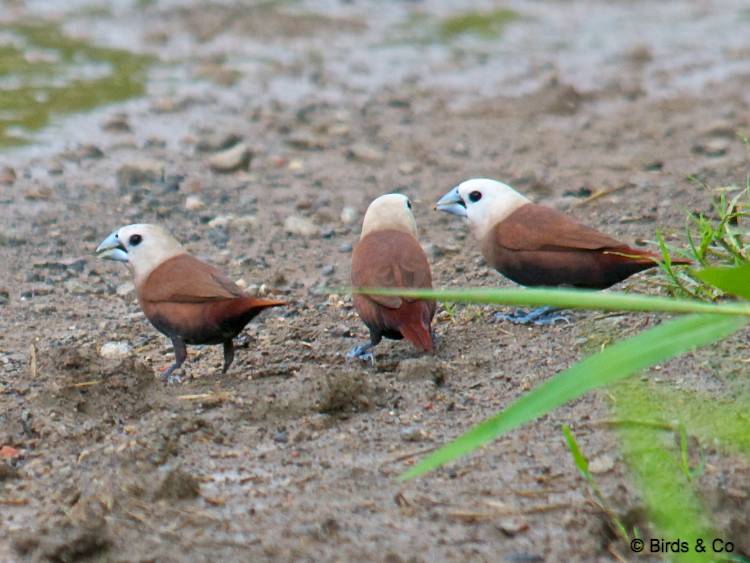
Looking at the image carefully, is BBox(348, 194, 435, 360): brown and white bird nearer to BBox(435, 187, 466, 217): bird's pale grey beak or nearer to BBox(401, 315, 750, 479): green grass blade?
BBox(435, 187, 466, 217): bird's pale grey beak

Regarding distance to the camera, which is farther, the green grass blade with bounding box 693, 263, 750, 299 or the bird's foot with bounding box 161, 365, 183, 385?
the bird's foot with bounding box 161, 365, 183, 385

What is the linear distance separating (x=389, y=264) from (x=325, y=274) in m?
1.66

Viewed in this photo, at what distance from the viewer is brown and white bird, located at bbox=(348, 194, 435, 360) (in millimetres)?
5387

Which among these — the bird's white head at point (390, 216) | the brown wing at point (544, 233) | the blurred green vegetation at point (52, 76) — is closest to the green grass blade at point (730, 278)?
the brown wing at point (544, 233)

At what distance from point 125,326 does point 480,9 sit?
8.82 meters

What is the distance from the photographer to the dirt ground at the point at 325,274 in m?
3.89

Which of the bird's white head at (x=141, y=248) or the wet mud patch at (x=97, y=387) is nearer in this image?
the wet mud patch at (x=97, y=387)

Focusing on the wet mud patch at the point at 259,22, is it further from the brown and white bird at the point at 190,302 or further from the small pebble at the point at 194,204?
the brown and white bird at the point at 190,302

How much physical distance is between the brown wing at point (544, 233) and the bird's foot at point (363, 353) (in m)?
0.88

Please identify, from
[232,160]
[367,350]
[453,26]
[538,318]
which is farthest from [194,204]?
[453,26]

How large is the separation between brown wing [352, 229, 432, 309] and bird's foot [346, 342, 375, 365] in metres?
0.26

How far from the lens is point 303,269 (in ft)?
24.3

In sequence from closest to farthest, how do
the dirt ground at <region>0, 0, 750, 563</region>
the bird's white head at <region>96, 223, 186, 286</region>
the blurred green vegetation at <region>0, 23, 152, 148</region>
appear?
1. the dirt ground at <region>0, 0, 750, 563</region>
2. the bird's white head at <region>96, 223, 186, 286</region>
3. the blurred green vegetation at <region>0, 23, 152, 148</region>

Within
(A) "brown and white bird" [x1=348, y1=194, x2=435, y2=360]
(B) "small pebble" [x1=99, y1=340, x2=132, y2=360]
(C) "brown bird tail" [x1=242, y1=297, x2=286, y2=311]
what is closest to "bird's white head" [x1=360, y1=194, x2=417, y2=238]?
(A) "brown and white bird" [x1=348, y1=194, x2=435, y2=360]
